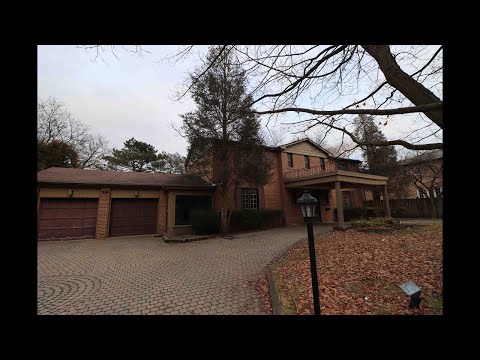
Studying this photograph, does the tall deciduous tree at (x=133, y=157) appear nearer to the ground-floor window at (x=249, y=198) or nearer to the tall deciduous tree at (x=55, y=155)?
the tall deciduous tree at (x=55, y=155)

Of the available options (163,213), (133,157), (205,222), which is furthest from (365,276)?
(133,157)

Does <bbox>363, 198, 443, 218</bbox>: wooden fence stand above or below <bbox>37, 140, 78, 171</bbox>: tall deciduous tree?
below

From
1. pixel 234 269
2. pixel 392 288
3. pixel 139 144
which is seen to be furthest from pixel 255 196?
pixel 139 144

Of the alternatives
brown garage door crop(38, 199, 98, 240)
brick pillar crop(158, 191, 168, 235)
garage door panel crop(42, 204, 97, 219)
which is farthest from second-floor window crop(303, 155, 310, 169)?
garage door panel crop(42, 204, 97, 219)

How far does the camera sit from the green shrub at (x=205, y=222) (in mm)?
12773

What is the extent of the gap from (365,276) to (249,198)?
36.1 feet

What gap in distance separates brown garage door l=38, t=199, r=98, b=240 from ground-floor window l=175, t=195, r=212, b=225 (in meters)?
4.36

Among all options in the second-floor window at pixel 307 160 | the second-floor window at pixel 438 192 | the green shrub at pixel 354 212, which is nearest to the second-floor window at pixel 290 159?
the second-floor window at pixel 307 160

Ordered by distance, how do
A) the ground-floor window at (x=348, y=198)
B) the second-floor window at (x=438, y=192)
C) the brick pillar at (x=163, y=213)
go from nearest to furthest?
1. the brick pillar at (x=163, y=213)
2. the second-floor window at (x=438, y=192)
3. the ground-floor window at (x=348, y=198)

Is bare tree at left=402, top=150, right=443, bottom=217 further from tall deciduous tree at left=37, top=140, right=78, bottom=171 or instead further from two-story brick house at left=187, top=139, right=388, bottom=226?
tall deciduous tree at left=37, top=140, right=78, bottom=171

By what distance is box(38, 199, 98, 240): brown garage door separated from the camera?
11.2 meters

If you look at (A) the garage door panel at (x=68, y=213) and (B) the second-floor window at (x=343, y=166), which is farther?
(B) the second-floor window at (x=343, y=166)

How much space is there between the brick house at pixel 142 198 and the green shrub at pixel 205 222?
3.20 ft
